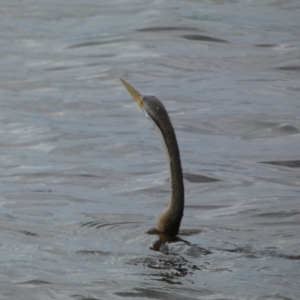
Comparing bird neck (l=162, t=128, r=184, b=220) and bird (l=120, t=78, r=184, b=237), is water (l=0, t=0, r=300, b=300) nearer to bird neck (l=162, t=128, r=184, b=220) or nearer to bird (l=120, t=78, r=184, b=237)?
bird (l=120, t=78, r=184, b=237)

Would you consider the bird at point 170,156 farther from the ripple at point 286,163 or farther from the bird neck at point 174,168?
the ripple at point 286,163

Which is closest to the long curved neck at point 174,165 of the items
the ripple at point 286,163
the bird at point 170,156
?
the bird at point 170,156

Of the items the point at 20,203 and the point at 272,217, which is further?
the point at 20,203

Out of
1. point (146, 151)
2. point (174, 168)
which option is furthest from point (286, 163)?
point (174, 168)

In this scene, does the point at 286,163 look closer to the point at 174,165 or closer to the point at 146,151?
the point at 146,151

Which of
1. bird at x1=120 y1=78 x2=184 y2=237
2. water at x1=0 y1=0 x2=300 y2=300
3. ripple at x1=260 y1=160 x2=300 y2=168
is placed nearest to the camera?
water at x1=0 y1=0 x2=300 y2=300

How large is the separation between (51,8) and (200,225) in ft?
39.8

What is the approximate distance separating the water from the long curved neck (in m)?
0.26

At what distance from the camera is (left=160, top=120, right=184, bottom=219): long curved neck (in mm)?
6117

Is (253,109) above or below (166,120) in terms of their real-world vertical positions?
below

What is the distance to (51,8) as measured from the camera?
18.3 metres

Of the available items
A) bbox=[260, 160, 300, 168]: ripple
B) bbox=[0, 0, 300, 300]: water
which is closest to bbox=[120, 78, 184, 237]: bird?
bbox=[0, 0, 300, 300]: water

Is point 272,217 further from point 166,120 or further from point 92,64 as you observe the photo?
point 92,64

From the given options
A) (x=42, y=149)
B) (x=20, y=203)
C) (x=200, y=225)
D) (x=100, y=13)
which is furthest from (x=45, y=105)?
(x=100, y=13)
